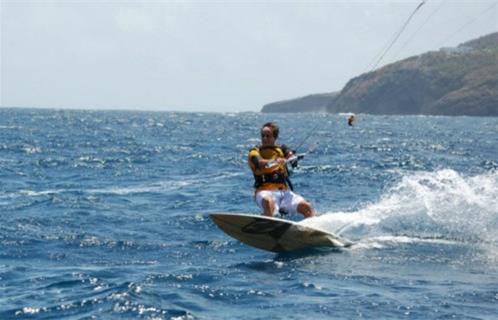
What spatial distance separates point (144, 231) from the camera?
1680 centimetres

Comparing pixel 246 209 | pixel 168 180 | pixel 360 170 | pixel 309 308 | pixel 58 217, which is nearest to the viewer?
pixel 309 308

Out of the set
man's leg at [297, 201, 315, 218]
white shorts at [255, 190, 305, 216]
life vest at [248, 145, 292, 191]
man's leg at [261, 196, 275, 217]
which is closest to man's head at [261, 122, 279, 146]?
life vest at [248, 145, 292, 191]

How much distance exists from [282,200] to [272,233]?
113 centimetres

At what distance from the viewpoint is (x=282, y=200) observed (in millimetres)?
14836

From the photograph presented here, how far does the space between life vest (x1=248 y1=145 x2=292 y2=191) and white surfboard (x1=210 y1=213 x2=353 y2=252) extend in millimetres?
1097

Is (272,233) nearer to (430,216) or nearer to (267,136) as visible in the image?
(267,136)

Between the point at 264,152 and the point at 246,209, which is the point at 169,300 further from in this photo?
the point at 246,209

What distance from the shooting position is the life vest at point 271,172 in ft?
48.1

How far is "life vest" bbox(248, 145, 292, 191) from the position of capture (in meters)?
14.7

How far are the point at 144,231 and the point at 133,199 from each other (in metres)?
5.89

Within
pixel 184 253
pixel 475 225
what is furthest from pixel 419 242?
pixel 184 253

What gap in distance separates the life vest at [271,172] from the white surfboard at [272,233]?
1097 mm

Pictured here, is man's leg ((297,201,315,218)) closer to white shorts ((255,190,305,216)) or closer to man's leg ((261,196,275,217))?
white shorts ((255,190,305,216))

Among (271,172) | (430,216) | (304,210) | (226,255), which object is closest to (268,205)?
(271,172)
